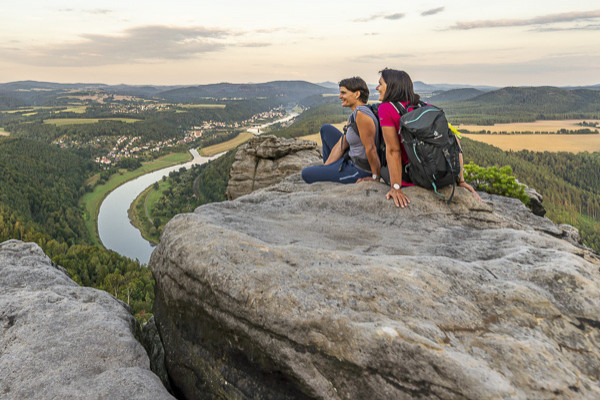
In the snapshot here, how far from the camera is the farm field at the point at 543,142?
15243cm

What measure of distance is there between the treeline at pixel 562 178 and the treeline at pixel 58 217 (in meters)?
90.3

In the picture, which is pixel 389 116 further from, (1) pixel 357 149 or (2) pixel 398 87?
(1) pixel 357 149

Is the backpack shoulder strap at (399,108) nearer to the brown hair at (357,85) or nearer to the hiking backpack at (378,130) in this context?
the hiking backpack at (378,130)

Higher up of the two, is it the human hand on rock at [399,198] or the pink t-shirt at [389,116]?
the pink t-shirt at [389,116]

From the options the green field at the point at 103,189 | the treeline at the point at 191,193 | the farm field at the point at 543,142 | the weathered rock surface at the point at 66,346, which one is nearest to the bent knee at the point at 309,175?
the weathered rock surface at the point at 66,346

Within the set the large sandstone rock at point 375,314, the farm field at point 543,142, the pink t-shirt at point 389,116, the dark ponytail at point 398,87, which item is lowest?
the farm field at point 543,142

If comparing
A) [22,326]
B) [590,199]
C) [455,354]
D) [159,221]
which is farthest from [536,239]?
[590,199]

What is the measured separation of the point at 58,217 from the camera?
11575 centimetres

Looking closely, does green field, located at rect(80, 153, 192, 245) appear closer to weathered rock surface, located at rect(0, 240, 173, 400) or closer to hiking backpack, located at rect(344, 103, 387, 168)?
weathered rock surface, located at rect(0, 240, 173, 400)

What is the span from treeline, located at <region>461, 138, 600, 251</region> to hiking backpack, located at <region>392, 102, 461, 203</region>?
101m

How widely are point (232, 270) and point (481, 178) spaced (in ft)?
41.6

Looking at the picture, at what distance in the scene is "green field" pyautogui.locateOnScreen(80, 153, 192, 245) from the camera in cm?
11966

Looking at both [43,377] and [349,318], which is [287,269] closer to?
[349,318]

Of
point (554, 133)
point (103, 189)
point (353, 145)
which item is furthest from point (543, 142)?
point (103, 189)
